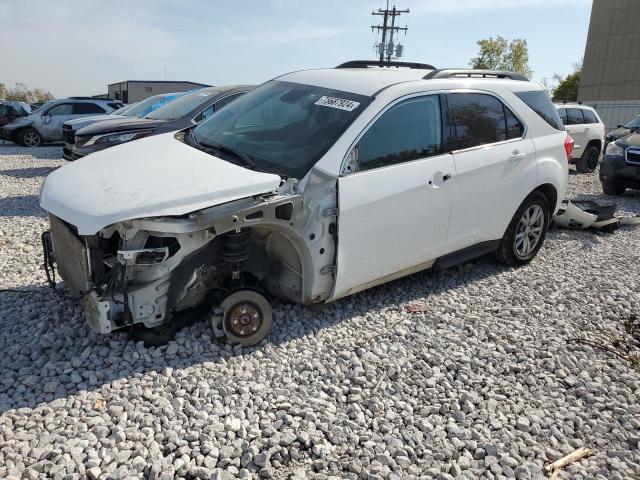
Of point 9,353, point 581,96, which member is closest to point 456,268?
point 9,353

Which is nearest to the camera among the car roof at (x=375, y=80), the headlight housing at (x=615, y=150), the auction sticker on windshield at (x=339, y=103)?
the auction sticker on windshield at (x=339, y=103)

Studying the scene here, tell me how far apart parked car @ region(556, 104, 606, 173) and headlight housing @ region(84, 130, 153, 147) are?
10.4 metres

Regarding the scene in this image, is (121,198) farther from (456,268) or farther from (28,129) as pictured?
(28,129)

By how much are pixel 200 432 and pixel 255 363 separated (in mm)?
775

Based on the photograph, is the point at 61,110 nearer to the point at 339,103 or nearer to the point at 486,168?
the point at 339,103

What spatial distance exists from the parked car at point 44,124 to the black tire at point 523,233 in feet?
51.9

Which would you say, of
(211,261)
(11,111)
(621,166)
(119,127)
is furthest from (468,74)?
(11,111)

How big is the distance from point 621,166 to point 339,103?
26.5ft

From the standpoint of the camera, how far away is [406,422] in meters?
3.13

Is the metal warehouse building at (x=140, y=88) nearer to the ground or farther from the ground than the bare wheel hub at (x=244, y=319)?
farther from the ground

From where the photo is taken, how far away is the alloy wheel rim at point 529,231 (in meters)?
5.58

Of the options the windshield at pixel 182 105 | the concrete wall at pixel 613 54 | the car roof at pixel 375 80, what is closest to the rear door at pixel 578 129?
the windshield at pixel 182 105

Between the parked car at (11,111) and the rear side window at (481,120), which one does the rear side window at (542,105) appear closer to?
the rear side window at (481,120)

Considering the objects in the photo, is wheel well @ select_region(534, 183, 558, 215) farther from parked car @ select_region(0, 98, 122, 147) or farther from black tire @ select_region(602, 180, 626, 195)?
parked car @ select_region(0, 98, 122, 147)
